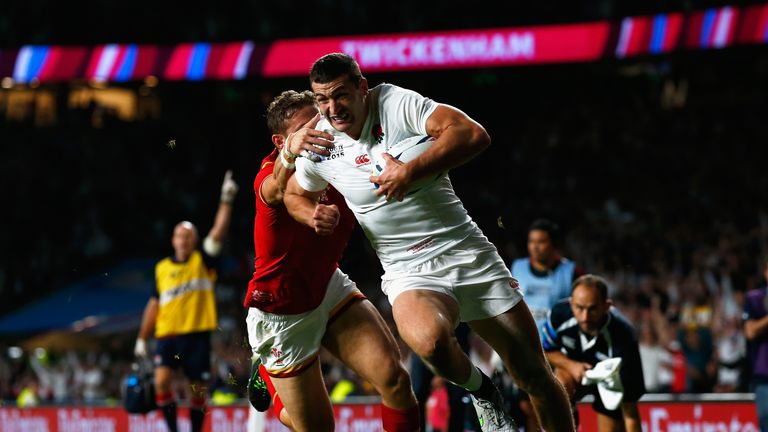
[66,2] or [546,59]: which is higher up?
[66,2]

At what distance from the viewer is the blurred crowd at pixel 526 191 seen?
A: 13867 mm

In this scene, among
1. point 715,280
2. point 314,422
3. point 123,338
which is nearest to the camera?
point 314,422

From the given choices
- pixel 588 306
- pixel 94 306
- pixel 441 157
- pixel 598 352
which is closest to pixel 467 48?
pixel 94 306

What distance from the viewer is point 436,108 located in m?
5.12

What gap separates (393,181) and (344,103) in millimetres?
529

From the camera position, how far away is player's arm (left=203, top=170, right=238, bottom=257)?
9.04 m

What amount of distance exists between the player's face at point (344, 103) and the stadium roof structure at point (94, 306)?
14.7m

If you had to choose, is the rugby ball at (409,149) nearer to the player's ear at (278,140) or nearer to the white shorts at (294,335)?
the player's ear at (278,140)

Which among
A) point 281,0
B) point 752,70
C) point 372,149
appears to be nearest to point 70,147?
point 281,0

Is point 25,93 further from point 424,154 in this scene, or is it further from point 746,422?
point 424,154

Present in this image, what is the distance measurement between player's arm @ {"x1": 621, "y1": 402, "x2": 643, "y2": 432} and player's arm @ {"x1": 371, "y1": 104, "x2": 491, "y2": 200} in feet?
8.59

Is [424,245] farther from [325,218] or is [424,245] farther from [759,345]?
[759,345]

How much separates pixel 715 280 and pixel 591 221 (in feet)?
10.9

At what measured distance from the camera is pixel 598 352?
7070mm
